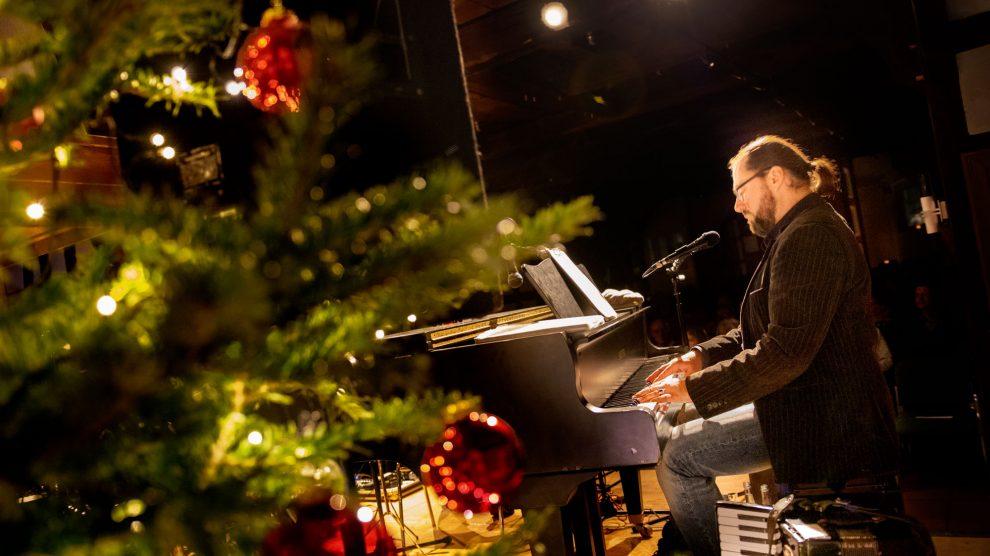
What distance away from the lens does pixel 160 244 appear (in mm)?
503

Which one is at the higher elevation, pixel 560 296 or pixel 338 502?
pixel 560 296

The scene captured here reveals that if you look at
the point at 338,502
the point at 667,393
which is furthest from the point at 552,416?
the point at 338,502

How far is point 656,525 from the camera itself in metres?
4.24

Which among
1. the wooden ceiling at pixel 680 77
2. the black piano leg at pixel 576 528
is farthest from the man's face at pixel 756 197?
the wooden ceiling at pixel 680 77

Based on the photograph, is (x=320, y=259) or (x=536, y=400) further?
(x=536, y=400)

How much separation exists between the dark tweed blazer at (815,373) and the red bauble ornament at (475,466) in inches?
47.7

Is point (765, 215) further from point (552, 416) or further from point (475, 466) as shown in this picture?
point (475, 466)

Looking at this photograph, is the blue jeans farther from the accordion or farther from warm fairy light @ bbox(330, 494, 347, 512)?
warm fairy light @ bbox(330, 494, 347, 512)

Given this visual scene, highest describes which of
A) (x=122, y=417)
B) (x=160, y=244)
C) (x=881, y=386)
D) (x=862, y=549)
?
(x=160, y=244)

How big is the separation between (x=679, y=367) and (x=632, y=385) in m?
0.43

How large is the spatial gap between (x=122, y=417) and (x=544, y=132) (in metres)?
8.54

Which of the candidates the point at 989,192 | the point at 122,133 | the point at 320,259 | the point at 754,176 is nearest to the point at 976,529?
the point at 989,192

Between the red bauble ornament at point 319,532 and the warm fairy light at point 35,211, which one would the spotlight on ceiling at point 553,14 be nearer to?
the red bauble ornament at point 319,532

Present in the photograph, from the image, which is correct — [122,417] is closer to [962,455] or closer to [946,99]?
[946,99]
